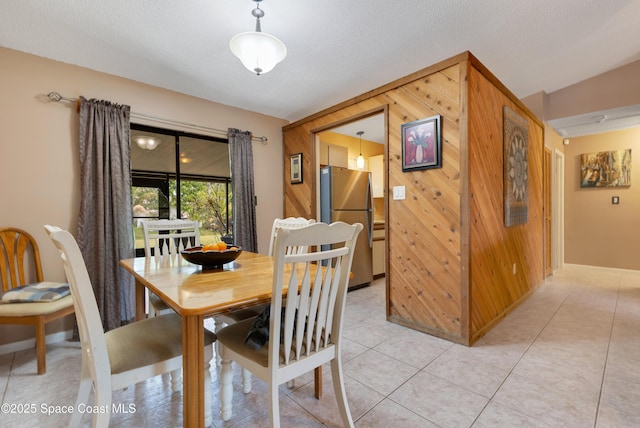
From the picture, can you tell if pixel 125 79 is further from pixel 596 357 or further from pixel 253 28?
pixel 596 357

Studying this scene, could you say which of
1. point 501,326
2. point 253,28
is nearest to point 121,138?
point 253,28

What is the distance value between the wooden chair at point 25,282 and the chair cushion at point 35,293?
0.03 m

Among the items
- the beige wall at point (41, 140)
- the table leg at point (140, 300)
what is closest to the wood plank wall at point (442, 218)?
the table leg at point (140, 300)

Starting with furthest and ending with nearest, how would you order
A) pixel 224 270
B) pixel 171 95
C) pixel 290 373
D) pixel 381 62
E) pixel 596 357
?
pixel 171 95, pixel 381 62, pixel 596 357, pixel 224 270, pixel 290 373

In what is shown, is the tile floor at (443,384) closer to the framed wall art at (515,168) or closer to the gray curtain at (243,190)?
the framed wall art at (515,168)

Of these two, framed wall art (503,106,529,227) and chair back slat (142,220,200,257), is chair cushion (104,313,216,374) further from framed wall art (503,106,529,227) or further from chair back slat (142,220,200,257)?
framed wall art (503,106,529,227)

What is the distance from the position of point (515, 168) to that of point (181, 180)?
12.2ft

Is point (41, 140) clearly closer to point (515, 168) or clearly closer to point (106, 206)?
point (106, 206)

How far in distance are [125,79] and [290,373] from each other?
311 centimetres

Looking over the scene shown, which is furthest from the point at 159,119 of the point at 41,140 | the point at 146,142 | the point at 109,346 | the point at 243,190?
the point at 109,346

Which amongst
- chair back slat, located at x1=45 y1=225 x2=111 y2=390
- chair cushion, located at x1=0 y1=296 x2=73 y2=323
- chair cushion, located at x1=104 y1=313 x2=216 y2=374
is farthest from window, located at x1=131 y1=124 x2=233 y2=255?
chair back slat, located at x1=45 y1=225 x2=111 y2=390

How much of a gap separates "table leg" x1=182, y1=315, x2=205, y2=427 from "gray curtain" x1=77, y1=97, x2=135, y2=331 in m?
2.02

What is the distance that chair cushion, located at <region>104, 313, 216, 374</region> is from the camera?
1.15 metres

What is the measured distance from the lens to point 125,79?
2738 mm
